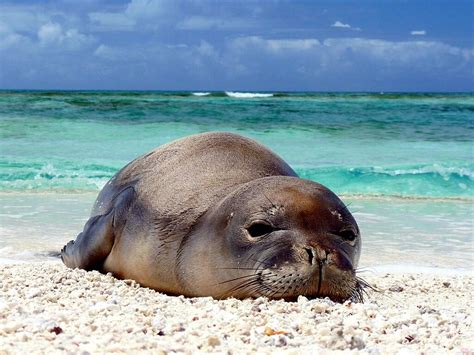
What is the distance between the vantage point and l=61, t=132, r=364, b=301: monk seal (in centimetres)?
441

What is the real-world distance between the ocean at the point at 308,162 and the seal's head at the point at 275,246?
97.6 inches

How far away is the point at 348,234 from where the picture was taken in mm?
4750


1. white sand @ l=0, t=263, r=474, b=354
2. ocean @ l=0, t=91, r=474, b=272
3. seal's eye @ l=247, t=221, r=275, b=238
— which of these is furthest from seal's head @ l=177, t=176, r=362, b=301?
ocean @ l=0, t=91, r=474, b=272

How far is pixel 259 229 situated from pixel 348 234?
509 millimetres

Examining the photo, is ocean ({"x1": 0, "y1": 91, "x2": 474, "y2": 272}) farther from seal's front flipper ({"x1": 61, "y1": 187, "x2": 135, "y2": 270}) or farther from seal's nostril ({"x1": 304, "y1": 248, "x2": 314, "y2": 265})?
seal's nostril ({"x1": 304, "y1": 248, "x2": 314, "y2": 265})

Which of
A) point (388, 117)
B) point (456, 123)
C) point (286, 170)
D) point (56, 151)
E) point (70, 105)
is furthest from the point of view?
point (70, 105)

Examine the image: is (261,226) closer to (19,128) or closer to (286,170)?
(286,170)

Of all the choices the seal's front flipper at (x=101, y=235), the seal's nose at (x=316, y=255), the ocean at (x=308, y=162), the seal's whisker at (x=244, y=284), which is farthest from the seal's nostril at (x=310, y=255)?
the ocean at (x=308, y=162)

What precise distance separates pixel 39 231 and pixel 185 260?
3907 millimetres

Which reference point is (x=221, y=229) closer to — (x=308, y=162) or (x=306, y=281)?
(x=306, y=281)

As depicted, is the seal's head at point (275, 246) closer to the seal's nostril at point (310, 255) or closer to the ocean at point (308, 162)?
the seal's nostril at point (310, 255)

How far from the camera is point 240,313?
4141 mm

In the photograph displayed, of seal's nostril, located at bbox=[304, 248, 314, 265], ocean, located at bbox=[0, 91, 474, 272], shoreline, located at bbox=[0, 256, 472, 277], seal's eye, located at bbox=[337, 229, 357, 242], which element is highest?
seal's eye, located at bbox=[337, 229, 357, 242]

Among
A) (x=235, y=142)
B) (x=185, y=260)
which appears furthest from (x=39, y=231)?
(x=185, y=260)
